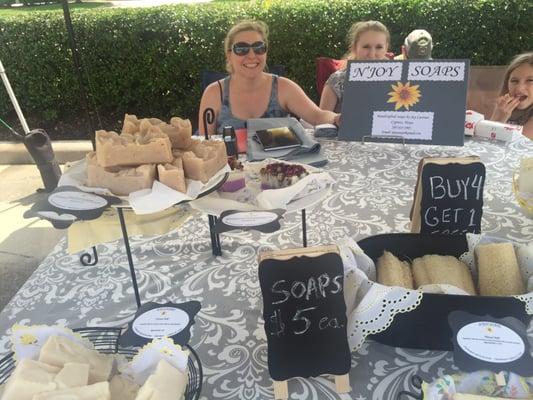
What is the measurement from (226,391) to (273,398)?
83 millimetres

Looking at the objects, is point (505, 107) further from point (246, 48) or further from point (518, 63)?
point (246, 48)

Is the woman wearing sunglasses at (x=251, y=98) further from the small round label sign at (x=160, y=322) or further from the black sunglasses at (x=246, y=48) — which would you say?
the small round label sign at (x=160, y=322)

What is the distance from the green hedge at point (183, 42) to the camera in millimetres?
3506

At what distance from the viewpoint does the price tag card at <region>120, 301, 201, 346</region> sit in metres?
0.73

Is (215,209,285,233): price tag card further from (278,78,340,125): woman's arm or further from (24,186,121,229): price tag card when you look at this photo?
(278,78,340,125): woman's arm

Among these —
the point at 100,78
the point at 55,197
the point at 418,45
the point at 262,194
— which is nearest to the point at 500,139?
the point at 418,45

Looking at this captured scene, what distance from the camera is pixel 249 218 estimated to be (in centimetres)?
87

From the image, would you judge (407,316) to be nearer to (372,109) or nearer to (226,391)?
(226,391)

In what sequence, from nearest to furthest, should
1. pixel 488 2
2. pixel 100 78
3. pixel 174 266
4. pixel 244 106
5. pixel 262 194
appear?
pixel 262 194
pixel 174 266
pixel 244 106
pixel 488 2
pixel 100 78

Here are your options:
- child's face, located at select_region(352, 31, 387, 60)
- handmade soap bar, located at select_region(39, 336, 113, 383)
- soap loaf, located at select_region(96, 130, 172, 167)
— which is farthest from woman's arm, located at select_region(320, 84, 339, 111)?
handmade soap bar, located at select_region(39, 336, 113, 383)

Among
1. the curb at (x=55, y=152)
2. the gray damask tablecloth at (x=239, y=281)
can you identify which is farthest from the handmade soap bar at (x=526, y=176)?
the curb at (x=55, y=152)

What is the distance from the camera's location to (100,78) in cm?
408

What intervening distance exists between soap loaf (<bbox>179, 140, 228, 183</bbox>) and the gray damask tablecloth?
0.86 ft

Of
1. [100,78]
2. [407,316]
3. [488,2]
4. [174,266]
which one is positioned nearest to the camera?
[407,316]
